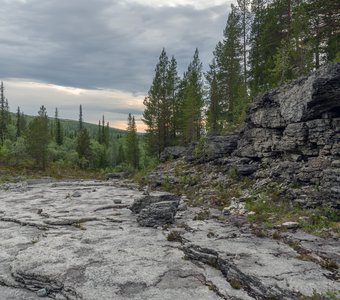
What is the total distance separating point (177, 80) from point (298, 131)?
45.0 metres

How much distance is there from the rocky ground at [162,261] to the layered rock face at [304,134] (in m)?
6.19

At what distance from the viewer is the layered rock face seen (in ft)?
73.3

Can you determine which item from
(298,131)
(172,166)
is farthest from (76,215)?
(172,166)

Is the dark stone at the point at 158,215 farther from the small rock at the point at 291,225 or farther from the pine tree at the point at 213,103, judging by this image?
the pine tree at the point at 213,103

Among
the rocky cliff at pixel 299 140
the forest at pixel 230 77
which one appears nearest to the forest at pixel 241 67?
the forest at pixel 230 77

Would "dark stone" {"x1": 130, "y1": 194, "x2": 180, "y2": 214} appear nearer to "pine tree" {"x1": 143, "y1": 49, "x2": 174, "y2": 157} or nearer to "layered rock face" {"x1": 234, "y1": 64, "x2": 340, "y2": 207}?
"layered rock face" {"x1": 234, "y1": 64, "x2": 340, "y2": 207}

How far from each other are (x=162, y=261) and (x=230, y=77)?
5099 centimetres

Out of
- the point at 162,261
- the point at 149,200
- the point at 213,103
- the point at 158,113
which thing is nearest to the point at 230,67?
the point at 213,103

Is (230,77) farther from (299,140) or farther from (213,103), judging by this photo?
(299,140)

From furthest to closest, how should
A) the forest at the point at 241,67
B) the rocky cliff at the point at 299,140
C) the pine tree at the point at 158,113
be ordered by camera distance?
the pine tree at the point at 158,113, the forest at the point at 241,67, the rocky cliff at the point at 299,140

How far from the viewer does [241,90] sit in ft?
177

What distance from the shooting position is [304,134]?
25.3 meters

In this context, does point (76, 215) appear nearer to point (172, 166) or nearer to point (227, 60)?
point (172, 166)

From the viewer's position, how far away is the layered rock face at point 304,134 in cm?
2233
